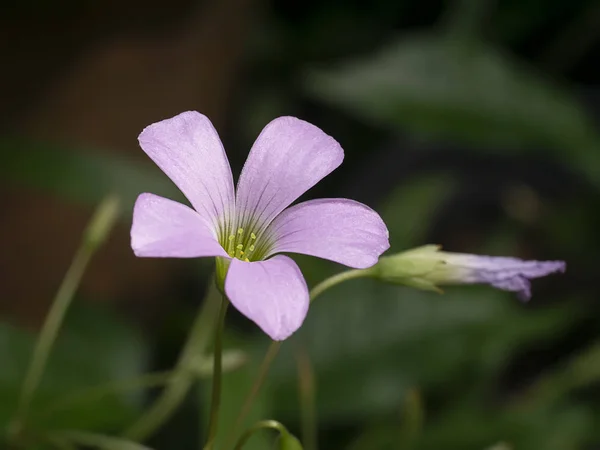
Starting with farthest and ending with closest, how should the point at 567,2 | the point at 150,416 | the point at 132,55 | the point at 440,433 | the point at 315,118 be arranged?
1. the point at 315,118
2. the point at 567,2
3. the point at 132,55
4. the point at 440,433
5. the point at 150,416

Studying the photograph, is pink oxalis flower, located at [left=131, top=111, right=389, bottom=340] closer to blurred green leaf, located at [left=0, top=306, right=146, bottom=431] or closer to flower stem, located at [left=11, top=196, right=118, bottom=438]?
flower stem, located at [left=11, top=196, right=118, bottom=438]

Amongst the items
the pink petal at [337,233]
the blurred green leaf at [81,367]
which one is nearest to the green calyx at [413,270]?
the pink petal at [337,233]

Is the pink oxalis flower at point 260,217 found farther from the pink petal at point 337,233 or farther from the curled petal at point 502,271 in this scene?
the curled petal at point 502,271

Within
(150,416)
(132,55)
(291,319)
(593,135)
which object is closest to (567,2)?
(593,135)

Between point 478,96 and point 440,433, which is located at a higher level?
point 478,96

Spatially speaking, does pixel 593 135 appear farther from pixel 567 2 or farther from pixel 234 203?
pixel 234 203

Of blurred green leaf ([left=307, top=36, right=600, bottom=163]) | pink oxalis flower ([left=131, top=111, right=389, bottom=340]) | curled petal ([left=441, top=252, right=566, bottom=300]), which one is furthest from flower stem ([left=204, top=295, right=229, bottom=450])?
blurred green leaf ([left=307, top=36, right=600, bottom=163])

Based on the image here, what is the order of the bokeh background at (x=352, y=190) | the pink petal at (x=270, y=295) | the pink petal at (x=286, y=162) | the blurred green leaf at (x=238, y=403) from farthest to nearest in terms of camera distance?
1. the bokeh background at (x=352, y=190)
2. the blurred green leaf at (x=238, y=403)
3. the pink petal at (x=286, y=162)
4. the pink petal at (x=270, y=295)

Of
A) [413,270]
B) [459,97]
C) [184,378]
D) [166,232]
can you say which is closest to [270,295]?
[166,232]
